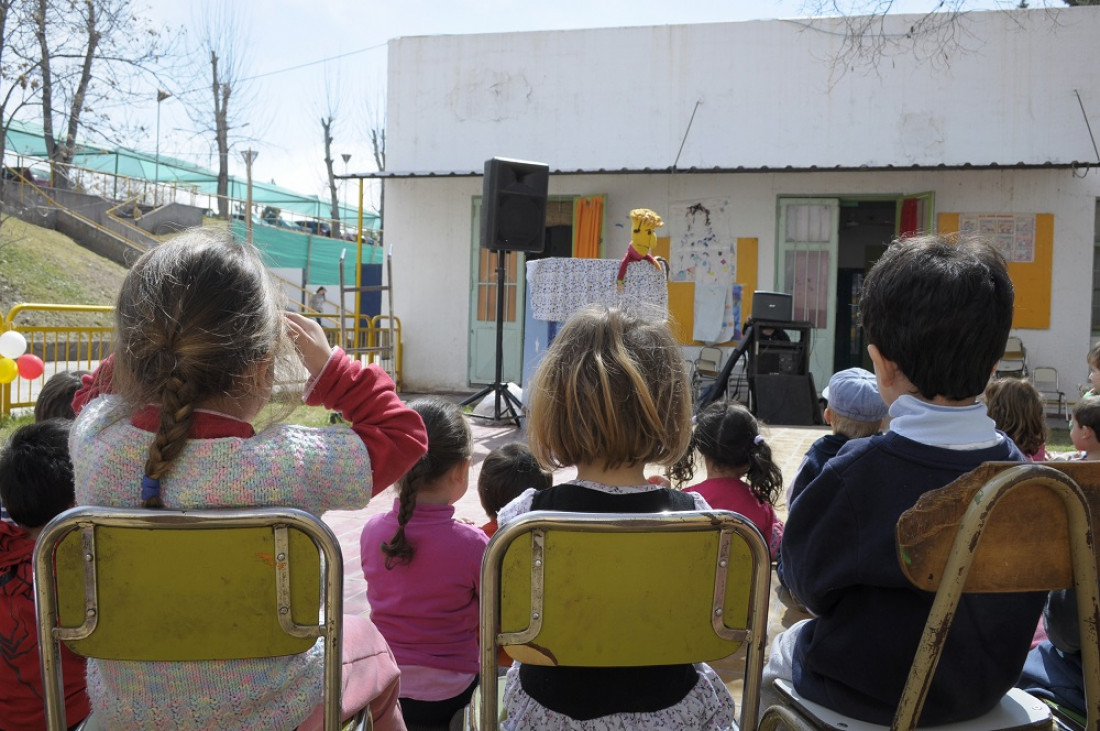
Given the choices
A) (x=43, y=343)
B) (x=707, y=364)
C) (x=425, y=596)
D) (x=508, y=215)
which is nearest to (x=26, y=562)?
(x=425, y=596)

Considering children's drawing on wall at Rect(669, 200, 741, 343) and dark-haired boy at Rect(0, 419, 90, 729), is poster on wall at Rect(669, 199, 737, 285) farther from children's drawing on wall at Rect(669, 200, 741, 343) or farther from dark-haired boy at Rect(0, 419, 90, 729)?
dark-haired boy at Rect(0, 419, 90, 729)

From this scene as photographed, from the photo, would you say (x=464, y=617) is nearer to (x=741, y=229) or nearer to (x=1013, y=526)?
(x=1013, y=526)

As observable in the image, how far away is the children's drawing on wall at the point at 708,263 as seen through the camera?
1041 cm

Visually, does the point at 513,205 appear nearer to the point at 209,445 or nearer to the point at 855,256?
the point at 209,445

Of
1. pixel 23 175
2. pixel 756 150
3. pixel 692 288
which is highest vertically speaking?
pixel 23 175

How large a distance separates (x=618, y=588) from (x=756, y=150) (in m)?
9.74

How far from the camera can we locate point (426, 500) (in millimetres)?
2090

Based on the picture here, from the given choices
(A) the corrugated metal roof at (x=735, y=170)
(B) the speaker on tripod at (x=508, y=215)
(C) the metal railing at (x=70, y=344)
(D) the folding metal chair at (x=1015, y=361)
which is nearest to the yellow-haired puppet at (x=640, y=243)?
(B) the speaker on tripod at (x=508, y=215)

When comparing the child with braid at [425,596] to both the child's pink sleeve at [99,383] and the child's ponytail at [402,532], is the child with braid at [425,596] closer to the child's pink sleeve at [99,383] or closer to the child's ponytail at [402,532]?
the child's ponytail at [402,532]

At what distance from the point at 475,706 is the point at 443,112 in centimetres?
1046

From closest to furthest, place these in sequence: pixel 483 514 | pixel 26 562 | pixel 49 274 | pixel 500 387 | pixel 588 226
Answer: pixel 26 562
pixel 483 514
pixel 500 387
pixel 588 226
pixel 49 274

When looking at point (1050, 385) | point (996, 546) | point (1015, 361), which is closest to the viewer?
point (996, 546)

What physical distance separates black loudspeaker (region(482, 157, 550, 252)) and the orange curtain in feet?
9.34

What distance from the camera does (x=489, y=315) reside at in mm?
11102
